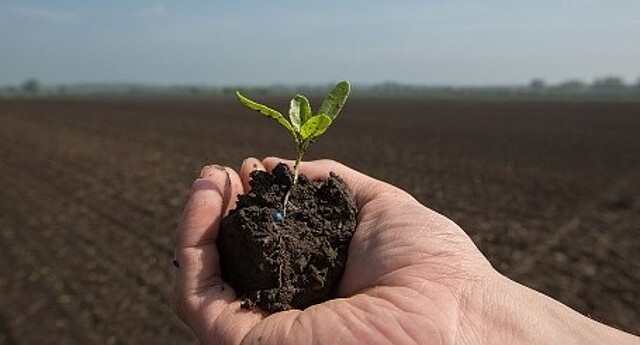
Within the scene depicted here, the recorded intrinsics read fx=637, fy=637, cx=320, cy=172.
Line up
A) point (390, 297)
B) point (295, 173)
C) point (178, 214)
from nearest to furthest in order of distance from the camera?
point (390, 297)
point (295, 173)
point (178, 214)

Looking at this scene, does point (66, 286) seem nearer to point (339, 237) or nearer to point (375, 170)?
point (339, 237)

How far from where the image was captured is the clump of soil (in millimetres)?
2562

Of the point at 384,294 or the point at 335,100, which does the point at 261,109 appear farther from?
the point at 384,294

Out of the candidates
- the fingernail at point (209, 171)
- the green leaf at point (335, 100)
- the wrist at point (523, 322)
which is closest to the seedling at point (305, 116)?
the green leaf at point (335, 100)

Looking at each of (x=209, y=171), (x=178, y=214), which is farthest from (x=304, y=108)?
(x=178, y=214)

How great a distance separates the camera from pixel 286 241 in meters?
2.64

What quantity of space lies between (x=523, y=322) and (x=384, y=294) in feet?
1.82

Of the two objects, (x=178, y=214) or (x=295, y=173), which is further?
(x=178, y=214)

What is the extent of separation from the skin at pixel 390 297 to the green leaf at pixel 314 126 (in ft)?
1.33

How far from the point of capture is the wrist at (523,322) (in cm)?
241

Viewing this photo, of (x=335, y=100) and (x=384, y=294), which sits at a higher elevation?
(x=335, y=100)

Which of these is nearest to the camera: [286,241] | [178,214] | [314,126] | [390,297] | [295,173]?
[390,297]

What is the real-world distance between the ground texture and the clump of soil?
4.83 meters

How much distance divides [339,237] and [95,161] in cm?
1989
